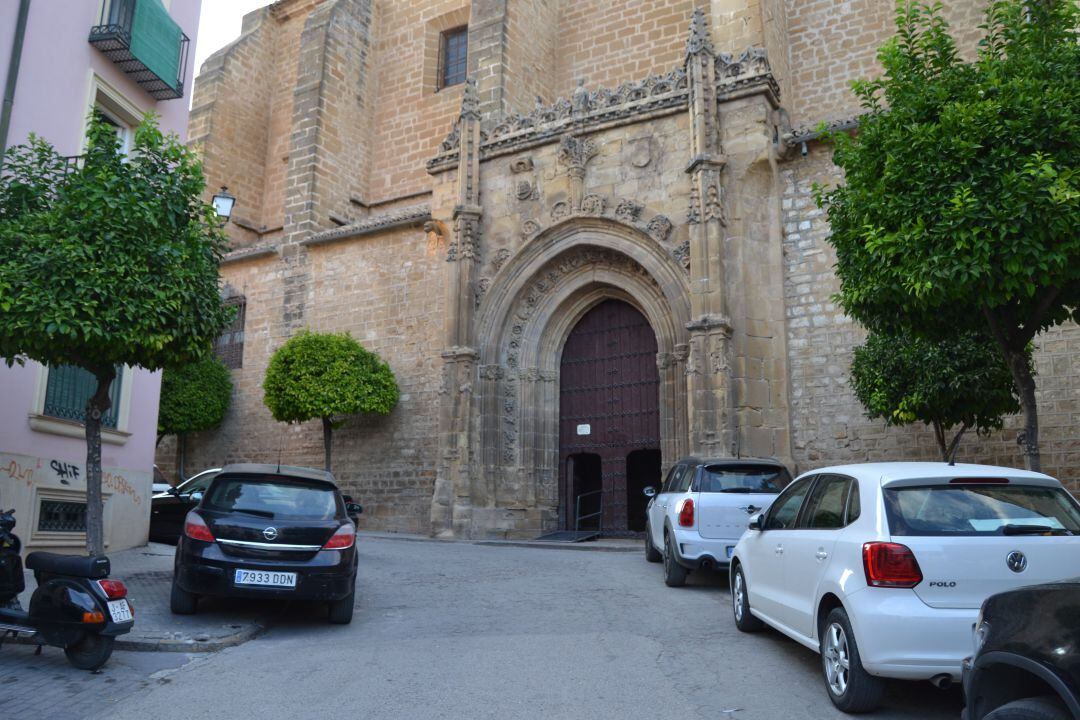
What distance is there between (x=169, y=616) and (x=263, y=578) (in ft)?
3.49

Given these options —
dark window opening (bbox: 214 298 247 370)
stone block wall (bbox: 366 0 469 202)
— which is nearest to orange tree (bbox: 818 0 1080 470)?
stone block wall (bbox: 366 0 469 202)

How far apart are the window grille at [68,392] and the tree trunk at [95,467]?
2832 millimetres

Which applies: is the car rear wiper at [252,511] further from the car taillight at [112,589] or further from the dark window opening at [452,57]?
the dark window opening at [452,57]

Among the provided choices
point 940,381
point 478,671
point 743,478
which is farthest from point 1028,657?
point 940,381

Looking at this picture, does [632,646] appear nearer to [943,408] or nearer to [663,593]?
[663,593]

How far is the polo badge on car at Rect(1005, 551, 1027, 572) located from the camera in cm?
438

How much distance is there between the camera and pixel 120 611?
582 centimetres

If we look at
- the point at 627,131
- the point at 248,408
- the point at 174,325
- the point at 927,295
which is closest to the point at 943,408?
the point at 927,295

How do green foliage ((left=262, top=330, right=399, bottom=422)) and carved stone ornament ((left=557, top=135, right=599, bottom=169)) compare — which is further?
green foliage ((left=262, top=330, right=399, bottom=422))

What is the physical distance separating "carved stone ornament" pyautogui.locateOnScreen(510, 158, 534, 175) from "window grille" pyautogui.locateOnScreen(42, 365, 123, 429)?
838 centimetres

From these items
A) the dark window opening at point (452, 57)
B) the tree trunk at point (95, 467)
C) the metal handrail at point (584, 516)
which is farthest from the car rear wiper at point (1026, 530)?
the dark window opening at point (452, 57)

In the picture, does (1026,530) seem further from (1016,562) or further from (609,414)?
(609,414)

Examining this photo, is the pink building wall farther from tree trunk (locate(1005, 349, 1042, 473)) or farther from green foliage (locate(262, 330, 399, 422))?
tree trunk (locate(1005, 349, 1042, 473))

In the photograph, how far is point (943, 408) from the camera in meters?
10.7
